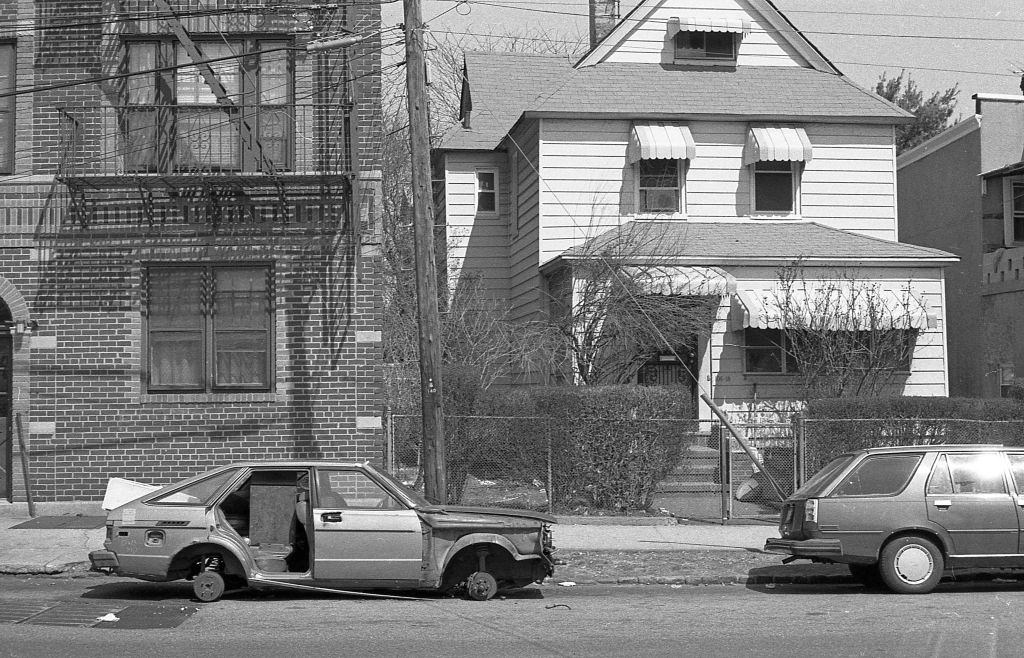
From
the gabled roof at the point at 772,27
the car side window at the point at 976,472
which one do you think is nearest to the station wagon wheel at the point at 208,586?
the car side window at the point at 976,472

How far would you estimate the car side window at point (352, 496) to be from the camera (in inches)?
402

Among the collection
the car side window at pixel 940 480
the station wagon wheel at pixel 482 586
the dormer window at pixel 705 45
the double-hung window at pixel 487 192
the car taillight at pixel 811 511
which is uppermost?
the dormer window at pixel 705 45

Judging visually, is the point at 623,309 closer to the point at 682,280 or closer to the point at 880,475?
the point at 682,280

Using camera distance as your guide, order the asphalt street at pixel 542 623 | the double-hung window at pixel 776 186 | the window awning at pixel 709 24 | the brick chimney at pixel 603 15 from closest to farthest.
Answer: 1. the asphalt street at pixel 542 623
2. the double-hung window at pixel 776 186
3. the window awning at pixel 709 24
4. the brick chimney at pixel 603 15

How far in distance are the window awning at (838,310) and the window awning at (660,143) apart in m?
3.40

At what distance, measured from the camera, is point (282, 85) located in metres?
15.8

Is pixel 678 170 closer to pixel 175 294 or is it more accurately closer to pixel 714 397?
pixel 714 397

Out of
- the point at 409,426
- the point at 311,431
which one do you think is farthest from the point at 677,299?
the point at 311,431

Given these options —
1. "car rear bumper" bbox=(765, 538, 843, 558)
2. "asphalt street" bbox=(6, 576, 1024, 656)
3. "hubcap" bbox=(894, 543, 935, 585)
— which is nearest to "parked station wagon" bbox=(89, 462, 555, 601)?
"asphalt street" bbox=(6, 576, 1024, 656)

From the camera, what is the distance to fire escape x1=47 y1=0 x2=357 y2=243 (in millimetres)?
15461

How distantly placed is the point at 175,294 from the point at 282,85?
3.35 meters

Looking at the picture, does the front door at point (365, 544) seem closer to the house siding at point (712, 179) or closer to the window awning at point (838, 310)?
the window awning at point (838, 310)

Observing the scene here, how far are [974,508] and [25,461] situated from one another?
1199 centimetres

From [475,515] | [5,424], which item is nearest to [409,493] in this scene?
[475,515]
